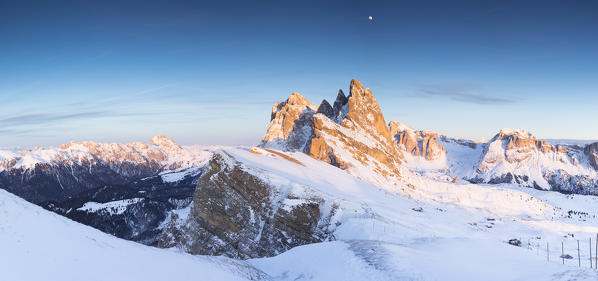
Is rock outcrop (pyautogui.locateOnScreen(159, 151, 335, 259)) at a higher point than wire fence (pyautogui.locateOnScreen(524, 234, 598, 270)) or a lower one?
higher

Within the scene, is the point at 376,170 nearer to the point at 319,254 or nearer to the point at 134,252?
the point at 319,254

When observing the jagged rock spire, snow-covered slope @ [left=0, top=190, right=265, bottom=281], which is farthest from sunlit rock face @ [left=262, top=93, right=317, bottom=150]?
snow-covered slope @ [left=0, top=190, right=265, bottom=281]

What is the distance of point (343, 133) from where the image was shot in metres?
131

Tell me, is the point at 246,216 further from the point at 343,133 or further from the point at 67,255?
the point at 343,133

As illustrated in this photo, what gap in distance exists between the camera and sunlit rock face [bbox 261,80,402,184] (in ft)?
386

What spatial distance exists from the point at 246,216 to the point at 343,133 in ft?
266

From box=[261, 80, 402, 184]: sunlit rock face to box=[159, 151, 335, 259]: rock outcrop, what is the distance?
53.2 metres

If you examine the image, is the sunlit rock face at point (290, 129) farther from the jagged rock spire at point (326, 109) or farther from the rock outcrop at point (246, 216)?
the rock outcrop at point (246, 216)

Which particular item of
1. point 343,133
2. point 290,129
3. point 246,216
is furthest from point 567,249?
point 290,129

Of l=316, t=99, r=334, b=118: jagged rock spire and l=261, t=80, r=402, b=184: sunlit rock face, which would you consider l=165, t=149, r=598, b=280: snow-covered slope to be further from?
l=316, t=99, r=334, b=118: jagged rock spire

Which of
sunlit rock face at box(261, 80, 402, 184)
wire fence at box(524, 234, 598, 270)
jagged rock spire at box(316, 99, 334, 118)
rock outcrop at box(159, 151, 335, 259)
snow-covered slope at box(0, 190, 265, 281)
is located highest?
jagged rock spire at box(316, 99, 334, 118)

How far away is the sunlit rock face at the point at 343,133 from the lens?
11756cm

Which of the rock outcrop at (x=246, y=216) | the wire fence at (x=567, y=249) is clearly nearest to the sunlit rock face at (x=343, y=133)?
the wire fence at (x=567, y=249)

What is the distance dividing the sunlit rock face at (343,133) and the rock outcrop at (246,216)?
5322cm
